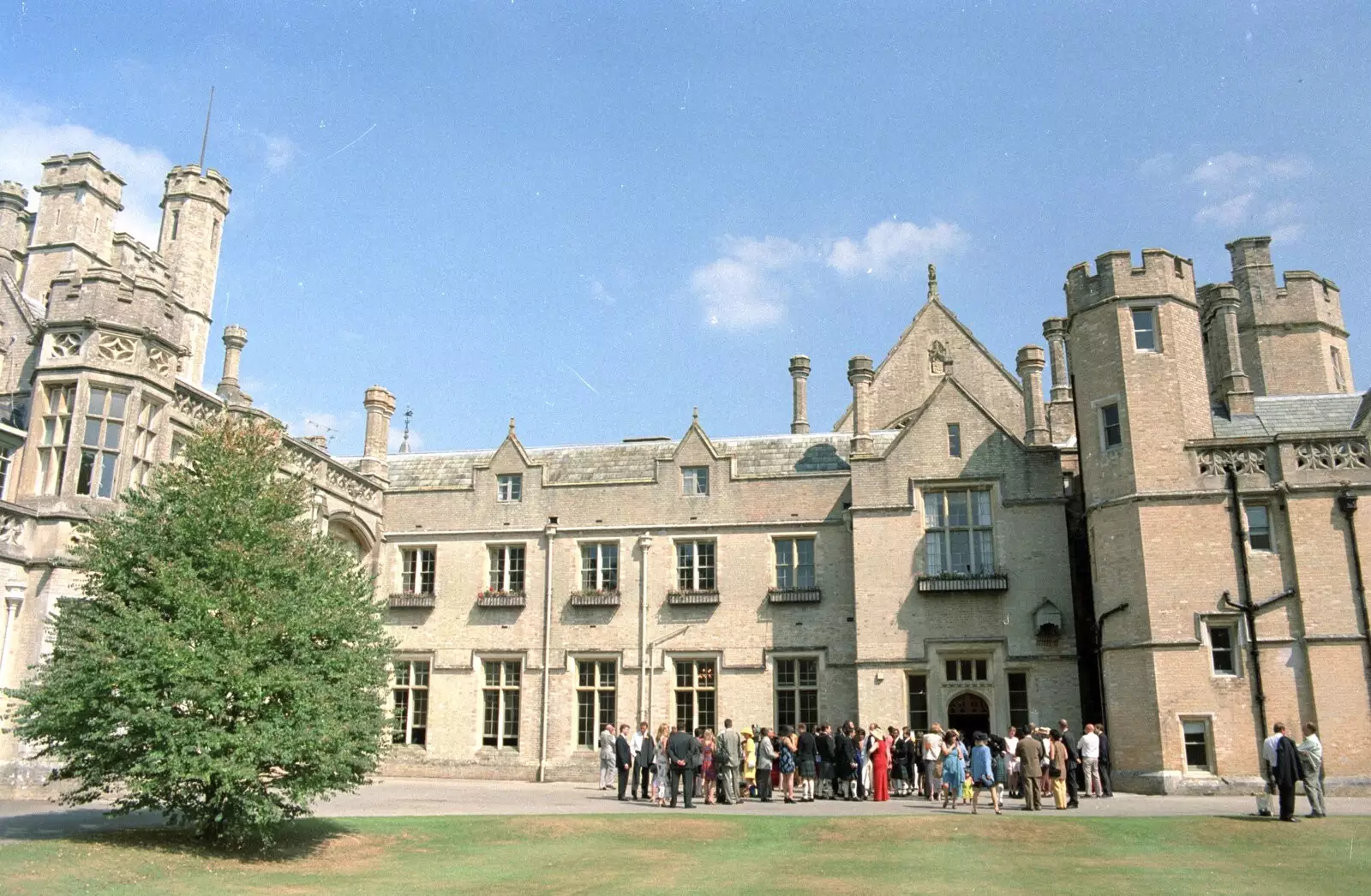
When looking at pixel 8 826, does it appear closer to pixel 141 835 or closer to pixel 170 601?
pixel 141 835

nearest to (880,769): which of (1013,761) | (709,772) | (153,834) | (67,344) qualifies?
(1013,761)

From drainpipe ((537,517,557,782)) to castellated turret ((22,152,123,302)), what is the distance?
1458cm

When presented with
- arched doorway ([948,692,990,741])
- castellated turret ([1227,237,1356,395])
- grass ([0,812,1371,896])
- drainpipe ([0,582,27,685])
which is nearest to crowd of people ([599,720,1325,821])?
grass ([0,812,1371,896])

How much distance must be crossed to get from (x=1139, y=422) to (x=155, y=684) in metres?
21.3

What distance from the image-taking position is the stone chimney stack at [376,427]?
32.4 metres

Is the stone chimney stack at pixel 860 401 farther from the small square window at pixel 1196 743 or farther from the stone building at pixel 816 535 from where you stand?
the small square window at pixel 1196 743

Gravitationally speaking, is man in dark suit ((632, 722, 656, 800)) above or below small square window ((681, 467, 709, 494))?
below

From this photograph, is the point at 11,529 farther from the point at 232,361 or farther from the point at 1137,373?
the point at 1137,373

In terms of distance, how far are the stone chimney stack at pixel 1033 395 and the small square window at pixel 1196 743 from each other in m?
8.20

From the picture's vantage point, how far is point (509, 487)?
31641mm

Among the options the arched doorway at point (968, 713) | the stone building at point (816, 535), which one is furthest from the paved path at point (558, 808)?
the arched doorway at point (968, 713)

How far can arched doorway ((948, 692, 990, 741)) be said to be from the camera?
2662cm

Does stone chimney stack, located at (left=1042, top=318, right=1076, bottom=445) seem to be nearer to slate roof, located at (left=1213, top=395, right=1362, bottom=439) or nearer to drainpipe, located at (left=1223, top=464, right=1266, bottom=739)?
slate roof, located at (left=1213, top=395, right=1362, bottom=439)

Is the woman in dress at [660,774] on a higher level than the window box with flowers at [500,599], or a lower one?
lower
